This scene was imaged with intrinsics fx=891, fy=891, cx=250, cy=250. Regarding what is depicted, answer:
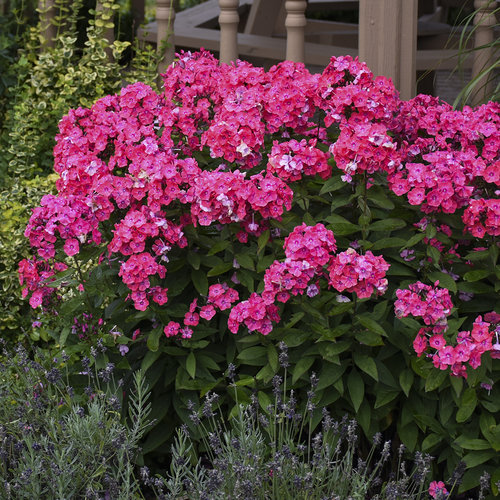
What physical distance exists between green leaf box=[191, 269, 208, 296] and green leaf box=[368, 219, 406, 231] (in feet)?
2.05

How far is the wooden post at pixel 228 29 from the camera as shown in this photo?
184 inches

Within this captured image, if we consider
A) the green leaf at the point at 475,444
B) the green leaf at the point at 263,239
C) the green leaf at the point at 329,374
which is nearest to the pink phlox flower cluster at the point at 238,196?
the green leaf at the point at 263,239

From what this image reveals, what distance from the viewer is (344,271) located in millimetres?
2828

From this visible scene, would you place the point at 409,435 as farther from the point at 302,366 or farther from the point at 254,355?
the point at 254,355

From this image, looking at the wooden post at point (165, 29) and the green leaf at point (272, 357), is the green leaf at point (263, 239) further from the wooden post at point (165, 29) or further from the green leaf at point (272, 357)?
the wooden post at point (165, 29)

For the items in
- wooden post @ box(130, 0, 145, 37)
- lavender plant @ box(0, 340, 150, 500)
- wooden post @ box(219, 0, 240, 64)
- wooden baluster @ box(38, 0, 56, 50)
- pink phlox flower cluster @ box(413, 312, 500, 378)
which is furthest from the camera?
wooden post @ box(130, 0, 145, 37)

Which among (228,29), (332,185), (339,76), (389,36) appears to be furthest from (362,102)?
(228,29)

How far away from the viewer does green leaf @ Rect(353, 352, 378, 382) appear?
2955 mm

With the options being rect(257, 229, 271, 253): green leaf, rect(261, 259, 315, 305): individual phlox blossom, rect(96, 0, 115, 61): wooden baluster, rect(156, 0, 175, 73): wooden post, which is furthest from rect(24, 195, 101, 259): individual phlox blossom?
rect(96, 0, 115, 61): wooden baluster

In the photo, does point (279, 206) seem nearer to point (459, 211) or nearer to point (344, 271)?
point (344, 271)

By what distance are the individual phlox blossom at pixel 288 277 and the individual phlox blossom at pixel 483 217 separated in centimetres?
56

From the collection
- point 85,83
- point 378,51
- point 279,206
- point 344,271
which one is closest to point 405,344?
point 344,271

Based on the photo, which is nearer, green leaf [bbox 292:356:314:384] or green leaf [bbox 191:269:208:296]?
green leaf [bbox 292:356:314:384]

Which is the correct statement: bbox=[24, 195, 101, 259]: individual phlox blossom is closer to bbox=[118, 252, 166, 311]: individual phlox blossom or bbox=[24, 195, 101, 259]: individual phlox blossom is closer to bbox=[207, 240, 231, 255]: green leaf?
bbox=[118, 252, 166, 311]: individual phlox blossom
